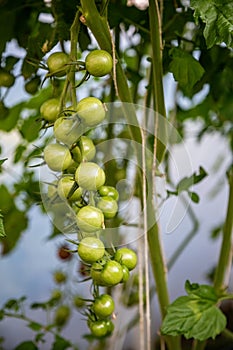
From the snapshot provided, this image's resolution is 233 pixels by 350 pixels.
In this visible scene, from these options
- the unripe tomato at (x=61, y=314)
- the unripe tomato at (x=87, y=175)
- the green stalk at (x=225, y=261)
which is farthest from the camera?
the unripe tomato at (x=61, y=314)

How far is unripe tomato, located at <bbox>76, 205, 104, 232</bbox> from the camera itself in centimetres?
45

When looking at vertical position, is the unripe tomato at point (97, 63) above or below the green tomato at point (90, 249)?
above

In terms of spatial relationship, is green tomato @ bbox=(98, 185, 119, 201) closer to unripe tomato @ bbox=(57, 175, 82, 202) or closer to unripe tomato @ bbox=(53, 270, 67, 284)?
unripe tomato @ bbox=(57, 175, 82, 202)

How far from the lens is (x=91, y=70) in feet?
1.54

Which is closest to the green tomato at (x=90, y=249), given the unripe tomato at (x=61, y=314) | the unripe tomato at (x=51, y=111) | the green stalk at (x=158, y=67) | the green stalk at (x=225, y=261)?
the unripe tomato at (x=51, y=111)

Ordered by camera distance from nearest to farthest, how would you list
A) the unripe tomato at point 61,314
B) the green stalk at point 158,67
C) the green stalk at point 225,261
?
the green stalk at point 158,67 → the green stalk at point 225,261 → the unripe tomato at point 61,314

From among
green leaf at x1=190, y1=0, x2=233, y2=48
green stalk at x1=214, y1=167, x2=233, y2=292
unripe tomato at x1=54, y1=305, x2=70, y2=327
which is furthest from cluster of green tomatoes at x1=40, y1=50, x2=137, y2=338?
unripe tomato at x1=54, y1=305, x2=70, y2=327

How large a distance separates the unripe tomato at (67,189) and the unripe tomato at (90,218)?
0.02 metres

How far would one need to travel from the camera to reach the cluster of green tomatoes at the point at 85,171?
456 mm

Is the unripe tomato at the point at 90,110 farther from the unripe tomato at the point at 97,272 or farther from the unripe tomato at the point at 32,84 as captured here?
the unripe tomato at the point at 32,84

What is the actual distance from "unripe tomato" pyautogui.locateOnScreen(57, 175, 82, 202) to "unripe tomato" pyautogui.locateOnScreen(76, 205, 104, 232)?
0.02m

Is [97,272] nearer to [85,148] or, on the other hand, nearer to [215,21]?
[85,148]

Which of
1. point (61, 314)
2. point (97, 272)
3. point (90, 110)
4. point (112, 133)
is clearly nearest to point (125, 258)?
point (97, 272)

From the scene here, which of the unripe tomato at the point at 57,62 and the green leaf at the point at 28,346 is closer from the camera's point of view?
the unripe tomato at the point at 57,62
